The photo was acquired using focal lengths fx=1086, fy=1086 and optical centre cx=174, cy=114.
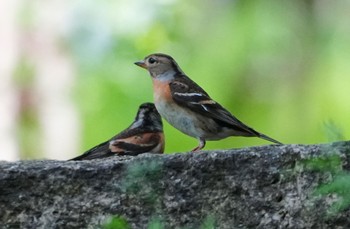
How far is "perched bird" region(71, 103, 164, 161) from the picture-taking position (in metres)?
6.61

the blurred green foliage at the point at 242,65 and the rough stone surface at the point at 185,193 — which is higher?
the blurred green foliage at the point at 242,65

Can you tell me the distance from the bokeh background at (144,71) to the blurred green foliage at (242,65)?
0.06 ft

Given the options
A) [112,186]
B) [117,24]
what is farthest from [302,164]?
[117,24]

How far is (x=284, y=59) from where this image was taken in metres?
14.5

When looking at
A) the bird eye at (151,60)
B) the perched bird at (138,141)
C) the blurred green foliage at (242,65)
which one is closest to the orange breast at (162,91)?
the perched bird at (138,141)

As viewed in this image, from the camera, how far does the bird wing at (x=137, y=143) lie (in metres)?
6.72

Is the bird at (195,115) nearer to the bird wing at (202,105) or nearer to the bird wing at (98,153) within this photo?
the bird wing at (202,105)

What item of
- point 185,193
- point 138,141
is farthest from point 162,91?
point 185,193

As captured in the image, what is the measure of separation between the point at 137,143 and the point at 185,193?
2.60 metres

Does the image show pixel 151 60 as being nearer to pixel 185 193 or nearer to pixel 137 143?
pixel 137 143

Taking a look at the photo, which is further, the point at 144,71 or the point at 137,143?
the point at 144,71

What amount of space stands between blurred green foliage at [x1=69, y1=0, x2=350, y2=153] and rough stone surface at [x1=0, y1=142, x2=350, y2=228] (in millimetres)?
→ 6799

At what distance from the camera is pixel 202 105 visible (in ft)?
25.7

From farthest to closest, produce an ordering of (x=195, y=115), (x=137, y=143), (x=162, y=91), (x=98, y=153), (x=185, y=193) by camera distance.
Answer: (x=162, y=91), (x=195, y=115), (x=137, y=143), (x=98, y=153), (x=185, y=193)
